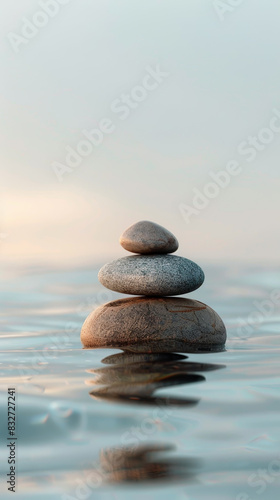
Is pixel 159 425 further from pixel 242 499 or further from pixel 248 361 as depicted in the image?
pixel 248 361

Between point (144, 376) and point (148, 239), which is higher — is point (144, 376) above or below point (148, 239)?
below

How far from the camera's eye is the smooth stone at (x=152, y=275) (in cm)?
959

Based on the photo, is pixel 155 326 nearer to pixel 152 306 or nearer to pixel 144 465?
pixel 152 306

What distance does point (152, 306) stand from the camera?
9.46m

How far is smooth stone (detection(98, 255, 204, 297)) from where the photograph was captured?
959 centimetres

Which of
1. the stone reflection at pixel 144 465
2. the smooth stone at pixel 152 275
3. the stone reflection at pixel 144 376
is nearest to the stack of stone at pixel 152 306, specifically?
the smooth stone at pixel 152 275

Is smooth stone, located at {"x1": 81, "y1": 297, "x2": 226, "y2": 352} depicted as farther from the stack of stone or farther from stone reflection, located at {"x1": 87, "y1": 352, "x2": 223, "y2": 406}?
stone reflection, located at {"x1": 87, "y1": 352, "x2": 223, "y2": 406}

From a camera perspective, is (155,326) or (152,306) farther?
(152,306)

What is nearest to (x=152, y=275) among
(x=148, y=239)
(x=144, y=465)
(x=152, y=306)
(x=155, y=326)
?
(x=152, y=306)

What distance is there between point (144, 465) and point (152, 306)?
5.24m

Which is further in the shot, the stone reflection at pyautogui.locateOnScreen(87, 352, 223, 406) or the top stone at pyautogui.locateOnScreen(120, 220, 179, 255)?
the top stone at pyautogui.locateOnScreen(120, 220, 179, 255)

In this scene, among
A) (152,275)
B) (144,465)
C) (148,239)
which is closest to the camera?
(144,465)

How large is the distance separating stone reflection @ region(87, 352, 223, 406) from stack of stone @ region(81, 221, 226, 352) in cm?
99

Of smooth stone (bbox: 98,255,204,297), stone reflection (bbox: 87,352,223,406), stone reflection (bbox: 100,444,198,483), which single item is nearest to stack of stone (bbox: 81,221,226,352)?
smooth stone (bbox: 98,255,204,297)
